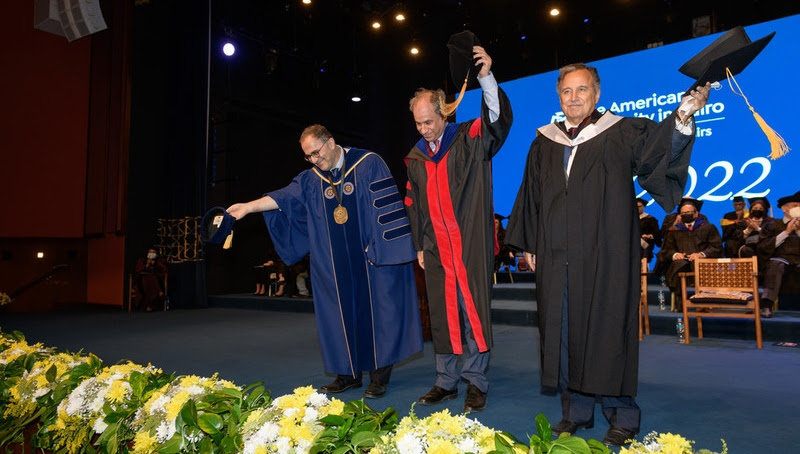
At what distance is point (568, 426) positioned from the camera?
2.05 metres

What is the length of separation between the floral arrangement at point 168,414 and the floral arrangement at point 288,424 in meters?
0.17

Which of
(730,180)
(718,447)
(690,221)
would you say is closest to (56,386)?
(718,447)

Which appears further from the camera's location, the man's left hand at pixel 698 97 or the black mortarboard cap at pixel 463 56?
the black mortarboard cap at pixel 463 56

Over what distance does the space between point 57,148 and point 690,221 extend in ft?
32.0

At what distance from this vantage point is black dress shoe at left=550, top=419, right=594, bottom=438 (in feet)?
6.61

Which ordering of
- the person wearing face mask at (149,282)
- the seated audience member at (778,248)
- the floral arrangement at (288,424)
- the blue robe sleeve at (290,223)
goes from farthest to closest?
the person wearing face mask at (149,282), the seated audience member at (778,248), the blue robe sleeve at (290,223), the floral arrangement at (288,424)

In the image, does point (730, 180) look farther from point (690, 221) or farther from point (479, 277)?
point (479, 277)

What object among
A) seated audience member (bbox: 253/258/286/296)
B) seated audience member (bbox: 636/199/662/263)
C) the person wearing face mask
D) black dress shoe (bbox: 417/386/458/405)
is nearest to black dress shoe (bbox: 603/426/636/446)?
black dress shoe (bbox: 417/386/458/405)

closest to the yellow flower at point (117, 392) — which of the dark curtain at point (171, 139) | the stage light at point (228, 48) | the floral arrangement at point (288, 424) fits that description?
the floral arrangement at point (288, 424)

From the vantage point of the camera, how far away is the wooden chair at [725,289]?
4.52 metres

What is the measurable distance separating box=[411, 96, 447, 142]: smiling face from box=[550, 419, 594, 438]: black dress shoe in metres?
1.40

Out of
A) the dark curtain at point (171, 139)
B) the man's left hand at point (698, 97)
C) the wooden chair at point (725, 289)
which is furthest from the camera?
the dark curtain at point (171, 139)

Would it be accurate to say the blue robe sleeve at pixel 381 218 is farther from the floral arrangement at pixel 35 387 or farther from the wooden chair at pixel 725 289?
the wooden chair at pixel 725 289

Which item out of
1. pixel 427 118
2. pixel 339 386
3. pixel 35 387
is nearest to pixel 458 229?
pixel 427 118
